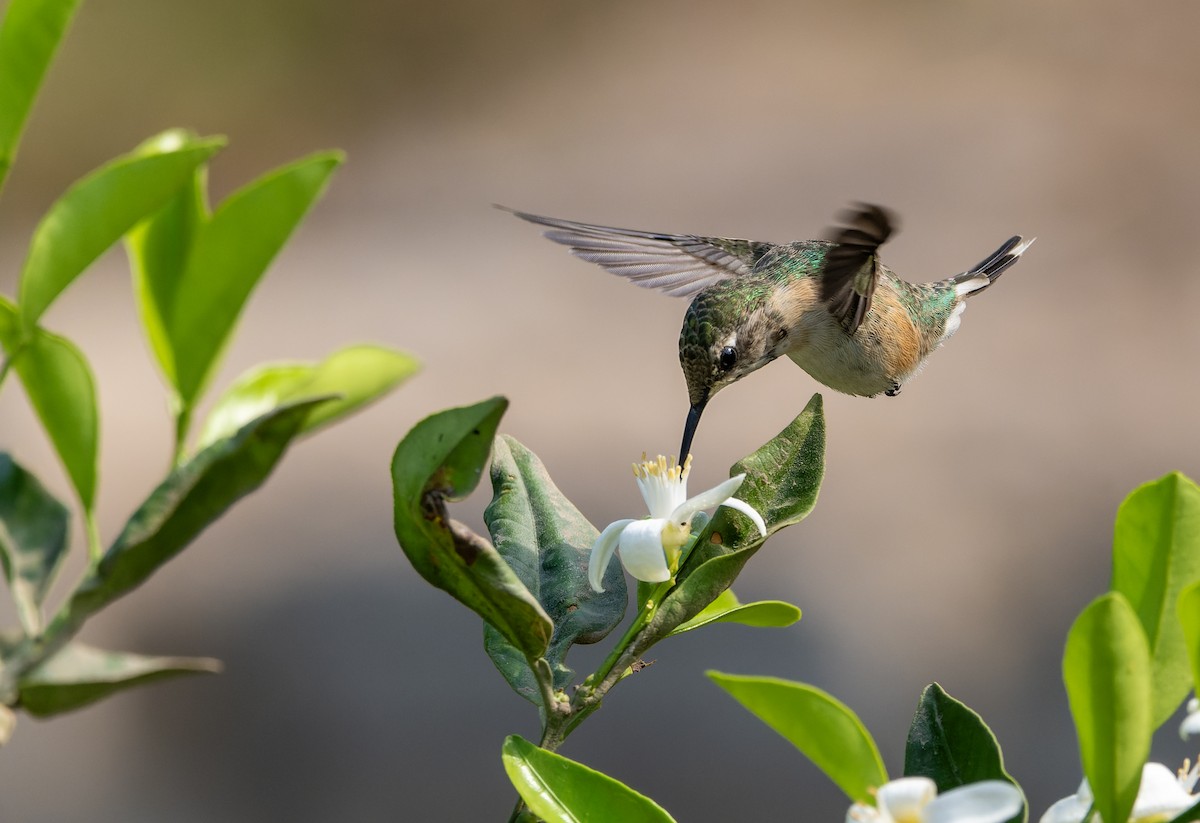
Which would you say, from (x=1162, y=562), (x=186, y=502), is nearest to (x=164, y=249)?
(x=186, y=502)

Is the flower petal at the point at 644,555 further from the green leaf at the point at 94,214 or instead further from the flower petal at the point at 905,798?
the green leaf at the point at 94,214

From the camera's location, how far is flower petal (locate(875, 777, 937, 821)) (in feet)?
1.96

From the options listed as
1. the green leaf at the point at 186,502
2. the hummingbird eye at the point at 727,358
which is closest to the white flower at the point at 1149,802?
the green leaf at the point at 186,502

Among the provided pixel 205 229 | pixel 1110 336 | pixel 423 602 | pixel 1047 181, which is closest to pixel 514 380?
pixel 423 602

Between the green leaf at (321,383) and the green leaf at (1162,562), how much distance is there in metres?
0.54

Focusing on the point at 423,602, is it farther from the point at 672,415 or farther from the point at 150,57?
the point at 150,57

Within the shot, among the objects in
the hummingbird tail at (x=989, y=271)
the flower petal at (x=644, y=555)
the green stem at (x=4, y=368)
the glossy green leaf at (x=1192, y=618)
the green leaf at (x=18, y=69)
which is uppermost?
the hummingbird tail at (x=989, y=271)

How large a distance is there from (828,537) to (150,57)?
402cm

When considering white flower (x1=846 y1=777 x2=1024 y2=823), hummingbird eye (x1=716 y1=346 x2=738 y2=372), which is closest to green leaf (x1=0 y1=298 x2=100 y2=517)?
white flower (x1=846 y1=777 x2=1024 y2=823)

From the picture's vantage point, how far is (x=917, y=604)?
3.90 meters

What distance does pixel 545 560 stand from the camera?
0.83m

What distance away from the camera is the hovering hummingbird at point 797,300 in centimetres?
140

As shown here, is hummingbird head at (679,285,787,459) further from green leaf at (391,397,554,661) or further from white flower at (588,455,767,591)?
green leaf at (391,397,554,661)

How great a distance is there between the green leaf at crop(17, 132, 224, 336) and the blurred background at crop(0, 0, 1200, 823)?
8.69 ft
